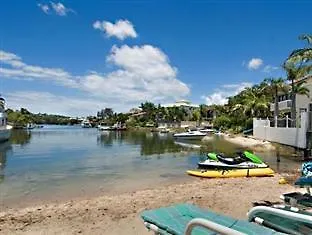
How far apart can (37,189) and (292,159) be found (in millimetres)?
20204

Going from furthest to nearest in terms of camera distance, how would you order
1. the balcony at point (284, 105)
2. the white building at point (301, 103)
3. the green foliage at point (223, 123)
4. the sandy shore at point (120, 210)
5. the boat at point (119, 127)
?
the boat at point (119, 127) → the green foliage at point (223, 123) → the balcony at point (284, 105) → the white building at point (301, 103) → the sandy shore at point (120, 210)

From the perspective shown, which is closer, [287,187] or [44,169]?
[287,187]

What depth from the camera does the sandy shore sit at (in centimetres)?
946

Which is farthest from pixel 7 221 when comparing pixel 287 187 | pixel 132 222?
pixel 287 187

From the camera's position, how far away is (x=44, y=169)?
87.9 ft

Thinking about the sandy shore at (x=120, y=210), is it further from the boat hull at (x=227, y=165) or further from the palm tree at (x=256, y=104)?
the palm tree at (x=256, y=104)

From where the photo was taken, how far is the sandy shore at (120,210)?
31.0 ft

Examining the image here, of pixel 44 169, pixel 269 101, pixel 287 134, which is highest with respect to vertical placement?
pixel 269 101

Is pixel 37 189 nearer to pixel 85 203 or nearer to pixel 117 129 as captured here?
pixel 85 203

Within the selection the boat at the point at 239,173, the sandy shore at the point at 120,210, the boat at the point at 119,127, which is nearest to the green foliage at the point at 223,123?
the boat at the point at 119,127

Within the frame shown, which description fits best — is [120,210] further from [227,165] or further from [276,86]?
[276,86]

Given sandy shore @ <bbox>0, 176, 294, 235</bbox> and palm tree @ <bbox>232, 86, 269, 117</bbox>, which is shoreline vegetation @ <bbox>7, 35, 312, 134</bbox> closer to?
palm tree @ <bbox>232, 86, 269, 117</bbox>

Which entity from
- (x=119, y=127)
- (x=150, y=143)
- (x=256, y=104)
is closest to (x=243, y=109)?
(x=256, y=104)

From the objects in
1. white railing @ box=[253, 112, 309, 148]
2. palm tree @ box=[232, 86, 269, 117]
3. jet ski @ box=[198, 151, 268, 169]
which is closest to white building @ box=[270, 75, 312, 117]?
white railing @ box=[253, 112, 309, 148]
